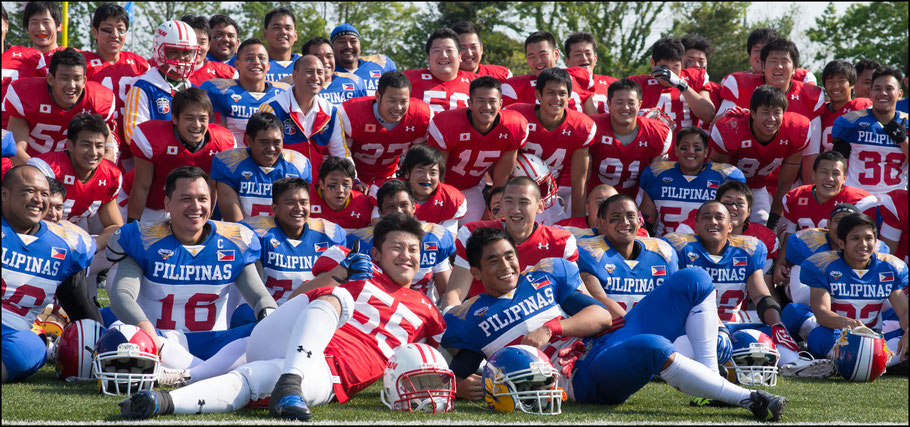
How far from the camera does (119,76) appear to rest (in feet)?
26.2

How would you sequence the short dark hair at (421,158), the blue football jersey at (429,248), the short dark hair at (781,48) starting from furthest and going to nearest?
the short dark hair at (781,48) < the short dark hair at (421,158) < the blue football jersey at (429,248)

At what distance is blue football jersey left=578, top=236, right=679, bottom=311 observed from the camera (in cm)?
578

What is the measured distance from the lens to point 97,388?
4594 millimetres

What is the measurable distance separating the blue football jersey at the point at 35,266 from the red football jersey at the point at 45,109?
217 centimetres

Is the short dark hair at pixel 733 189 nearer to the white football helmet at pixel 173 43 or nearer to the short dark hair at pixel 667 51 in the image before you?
the short dark hair at pixel 667 51

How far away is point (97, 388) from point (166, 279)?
845 millimetres

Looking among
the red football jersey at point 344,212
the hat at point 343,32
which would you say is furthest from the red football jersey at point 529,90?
the red football jersey at point 344,212

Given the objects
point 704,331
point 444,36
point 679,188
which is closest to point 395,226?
point 704,331

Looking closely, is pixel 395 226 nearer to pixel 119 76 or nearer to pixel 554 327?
pixel 554 327

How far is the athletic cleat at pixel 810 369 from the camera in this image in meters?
6.00

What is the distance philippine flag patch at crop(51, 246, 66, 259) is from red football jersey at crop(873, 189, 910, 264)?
21.1 feet

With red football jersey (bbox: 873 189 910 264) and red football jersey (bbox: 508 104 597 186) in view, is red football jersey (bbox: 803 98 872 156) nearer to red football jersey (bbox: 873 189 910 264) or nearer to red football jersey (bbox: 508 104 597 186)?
red football jersey (bbox: 873 189 910 264)

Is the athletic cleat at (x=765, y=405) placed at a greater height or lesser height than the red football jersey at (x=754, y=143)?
lesser

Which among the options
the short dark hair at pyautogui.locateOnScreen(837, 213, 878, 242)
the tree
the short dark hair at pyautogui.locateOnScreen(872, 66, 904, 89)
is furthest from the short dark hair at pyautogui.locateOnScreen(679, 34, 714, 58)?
the tree
